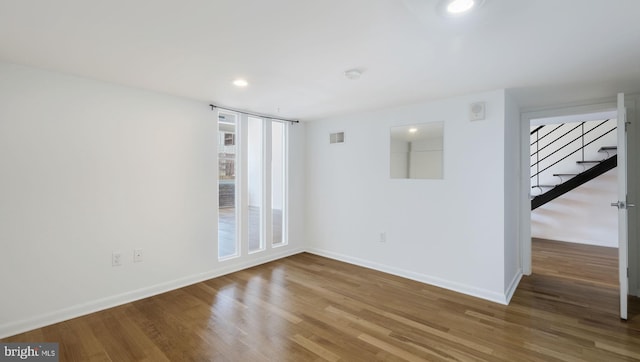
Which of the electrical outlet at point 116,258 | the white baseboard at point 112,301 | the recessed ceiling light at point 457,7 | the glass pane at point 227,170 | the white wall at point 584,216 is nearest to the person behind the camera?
the recessed ceiling light at point 457,7

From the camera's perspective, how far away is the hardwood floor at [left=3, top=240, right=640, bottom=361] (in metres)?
2.08

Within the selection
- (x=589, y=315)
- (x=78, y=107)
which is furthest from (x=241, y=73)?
(x=589, y=315)

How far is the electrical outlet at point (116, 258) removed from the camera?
2814 millimetres

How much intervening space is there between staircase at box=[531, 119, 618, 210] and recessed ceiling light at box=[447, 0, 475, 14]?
211 inches

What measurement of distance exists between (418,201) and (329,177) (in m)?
1.46

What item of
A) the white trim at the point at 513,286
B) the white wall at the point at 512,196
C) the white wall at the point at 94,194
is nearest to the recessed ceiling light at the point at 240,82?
the white wall at the point at 94,194

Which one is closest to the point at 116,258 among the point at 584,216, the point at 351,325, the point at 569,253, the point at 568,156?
the point at 351,325

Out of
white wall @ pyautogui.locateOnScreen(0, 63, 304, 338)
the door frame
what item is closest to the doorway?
the door frame

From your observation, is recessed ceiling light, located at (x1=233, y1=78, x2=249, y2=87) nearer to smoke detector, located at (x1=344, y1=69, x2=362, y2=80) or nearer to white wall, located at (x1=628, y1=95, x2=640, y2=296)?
smoke detector, located at (x1=344, y1=69, x2=362, y2=80)

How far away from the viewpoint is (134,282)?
2.95 metres

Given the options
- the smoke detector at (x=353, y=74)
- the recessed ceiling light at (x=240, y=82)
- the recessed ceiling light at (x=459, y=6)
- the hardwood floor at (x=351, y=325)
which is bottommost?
the hardwood floor at (x=351, y=325)

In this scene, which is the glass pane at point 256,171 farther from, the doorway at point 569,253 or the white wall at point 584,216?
the white wall at point 584,216

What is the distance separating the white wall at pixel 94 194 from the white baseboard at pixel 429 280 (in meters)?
1.85

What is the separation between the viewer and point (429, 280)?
3422 millimetres
